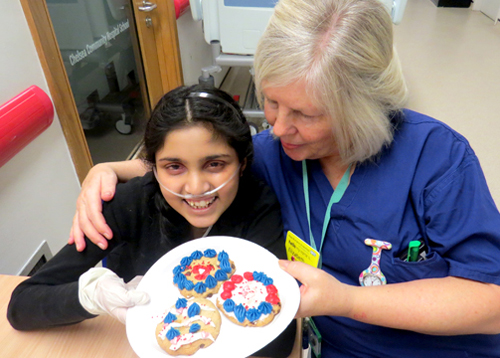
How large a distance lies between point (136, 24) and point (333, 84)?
246 centimetres

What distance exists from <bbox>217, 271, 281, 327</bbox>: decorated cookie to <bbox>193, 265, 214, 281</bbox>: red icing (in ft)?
0.19

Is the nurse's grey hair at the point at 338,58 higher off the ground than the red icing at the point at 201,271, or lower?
higher

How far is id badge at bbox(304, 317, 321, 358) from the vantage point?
1122 millimetres

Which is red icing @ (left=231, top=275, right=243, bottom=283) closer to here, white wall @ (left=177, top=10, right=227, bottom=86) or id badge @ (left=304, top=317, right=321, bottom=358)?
id badge @ (left=304, top=317, right=321, bottom=358)

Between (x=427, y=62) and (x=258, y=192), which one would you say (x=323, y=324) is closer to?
(x=258, y=192)

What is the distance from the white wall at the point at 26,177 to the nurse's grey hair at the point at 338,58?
1.23 metres

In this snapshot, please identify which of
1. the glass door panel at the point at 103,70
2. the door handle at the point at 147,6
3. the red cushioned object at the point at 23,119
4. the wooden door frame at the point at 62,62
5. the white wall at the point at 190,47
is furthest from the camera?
the white wall at the point at 190,47

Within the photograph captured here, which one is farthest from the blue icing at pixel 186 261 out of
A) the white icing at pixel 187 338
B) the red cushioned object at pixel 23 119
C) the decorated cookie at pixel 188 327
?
the red cushioned object at pixel 23 119

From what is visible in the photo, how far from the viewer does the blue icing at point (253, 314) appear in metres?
0.86

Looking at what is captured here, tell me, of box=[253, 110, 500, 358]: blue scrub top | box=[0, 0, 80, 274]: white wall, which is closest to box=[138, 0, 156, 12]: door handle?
box=[0, 0, 80, 274]: white wall

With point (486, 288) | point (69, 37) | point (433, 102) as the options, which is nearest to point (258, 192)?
point (486, 288)

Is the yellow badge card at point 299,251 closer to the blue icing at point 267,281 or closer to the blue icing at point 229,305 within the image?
the blue icing at point 267,281

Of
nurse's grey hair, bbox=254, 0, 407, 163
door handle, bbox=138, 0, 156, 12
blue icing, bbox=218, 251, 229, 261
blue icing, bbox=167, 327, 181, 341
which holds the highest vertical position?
nurse's grey hair, bbox=254, 0, 407, 163

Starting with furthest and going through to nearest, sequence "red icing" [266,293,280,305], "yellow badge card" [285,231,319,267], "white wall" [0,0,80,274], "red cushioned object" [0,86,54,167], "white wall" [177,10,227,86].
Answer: "white wall" [177,10,227,86], "white wall" [0,0,80,274], "red cushioned object" [0,86,54,167], "yellow badge card" [285,231,319,267], "red icing" [266,293,280,305]
